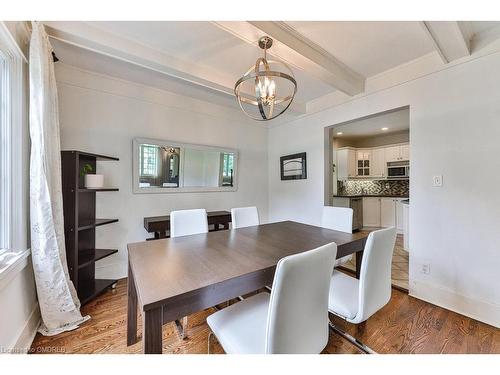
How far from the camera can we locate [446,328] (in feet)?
5.77

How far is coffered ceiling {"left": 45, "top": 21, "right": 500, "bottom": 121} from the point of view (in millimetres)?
1710

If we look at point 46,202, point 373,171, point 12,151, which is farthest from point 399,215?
point 12,151

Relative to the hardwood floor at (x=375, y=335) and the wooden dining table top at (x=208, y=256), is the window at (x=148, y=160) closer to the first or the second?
the wooden dining table top at (x=208, y=256)

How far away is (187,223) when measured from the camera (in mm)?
2123

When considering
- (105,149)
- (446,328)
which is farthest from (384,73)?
(105,149)

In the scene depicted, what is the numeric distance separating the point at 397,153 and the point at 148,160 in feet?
17.5

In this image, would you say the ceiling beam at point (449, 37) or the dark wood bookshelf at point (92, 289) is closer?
the ceiling beam at point (449, 37)

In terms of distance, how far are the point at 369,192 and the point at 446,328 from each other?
14.9 ft

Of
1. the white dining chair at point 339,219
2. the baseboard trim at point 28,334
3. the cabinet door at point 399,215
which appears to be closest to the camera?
the baseboard trim at point 28,334

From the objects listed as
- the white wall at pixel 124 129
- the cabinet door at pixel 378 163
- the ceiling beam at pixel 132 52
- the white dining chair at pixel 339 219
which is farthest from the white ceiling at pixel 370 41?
the cabinet door at pixel 378 163

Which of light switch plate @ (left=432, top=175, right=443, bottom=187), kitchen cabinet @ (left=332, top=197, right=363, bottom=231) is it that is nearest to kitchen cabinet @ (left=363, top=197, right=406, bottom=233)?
kitchen cabinet @ (left=332, top=197, right=363, bottom=231)

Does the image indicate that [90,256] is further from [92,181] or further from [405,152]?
[405,152]

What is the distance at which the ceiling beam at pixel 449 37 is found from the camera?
155cm

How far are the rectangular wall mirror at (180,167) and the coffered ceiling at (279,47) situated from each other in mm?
893
